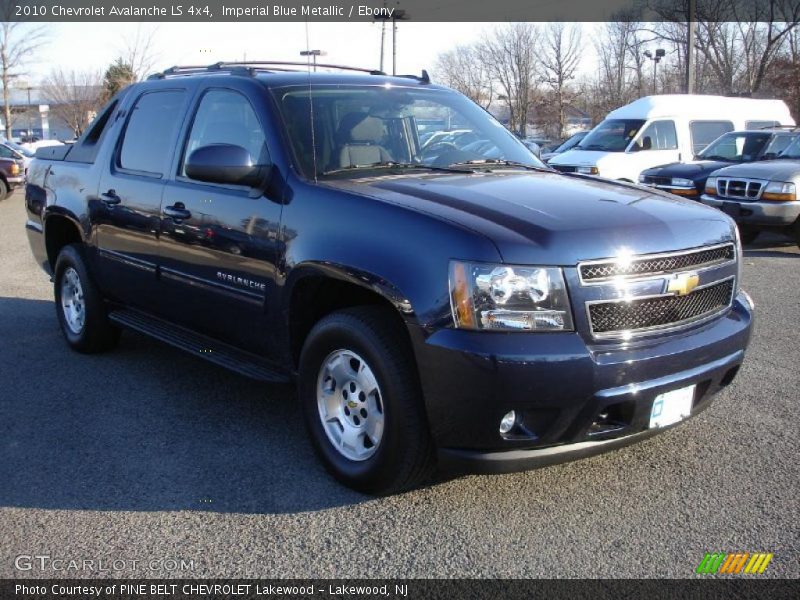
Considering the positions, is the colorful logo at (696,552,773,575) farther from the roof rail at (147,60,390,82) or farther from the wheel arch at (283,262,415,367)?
the roof rail at (147,60,390,82)

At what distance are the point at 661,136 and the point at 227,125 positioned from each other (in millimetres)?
12301

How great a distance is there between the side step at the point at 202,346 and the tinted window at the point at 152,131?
0.95 metres

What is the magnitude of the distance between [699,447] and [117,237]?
3.71 metres

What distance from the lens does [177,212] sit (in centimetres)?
446

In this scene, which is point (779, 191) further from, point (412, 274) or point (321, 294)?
point (412, 274)

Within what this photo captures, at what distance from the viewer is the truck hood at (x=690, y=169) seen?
12.1 metres

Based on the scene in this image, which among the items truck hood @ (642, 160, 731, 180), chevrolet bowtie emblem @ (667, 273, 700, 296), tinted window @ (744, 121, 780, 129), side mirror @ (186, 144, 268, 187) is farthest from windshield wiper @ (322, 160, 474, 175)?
tinted window @ (744, 121, 780, 129)

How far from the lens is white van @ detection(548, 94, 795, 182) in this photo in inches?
569

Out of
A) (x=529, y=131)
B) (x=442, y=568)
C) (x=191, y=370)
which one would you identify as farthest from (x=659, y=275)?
(x=529, y=131)

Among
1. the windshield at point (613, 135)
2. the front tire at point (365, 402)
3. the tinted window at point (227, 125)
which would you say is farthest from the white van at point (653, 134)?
the front tire at point (365, 402)

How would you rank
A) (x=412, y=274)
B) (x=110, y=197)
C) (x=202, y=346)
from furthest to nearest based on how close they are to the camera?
(x=110, y=197)
(x=202, y=346)
(x=412, y=274)

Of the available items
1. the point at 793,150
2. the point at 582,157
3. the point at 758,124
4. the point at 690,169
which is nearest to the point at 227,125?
the point at 690,169

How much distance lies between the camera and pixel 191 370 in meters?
5.44

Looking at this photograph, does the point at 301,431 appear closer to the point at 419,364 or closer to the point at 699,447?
the point at 419,364
